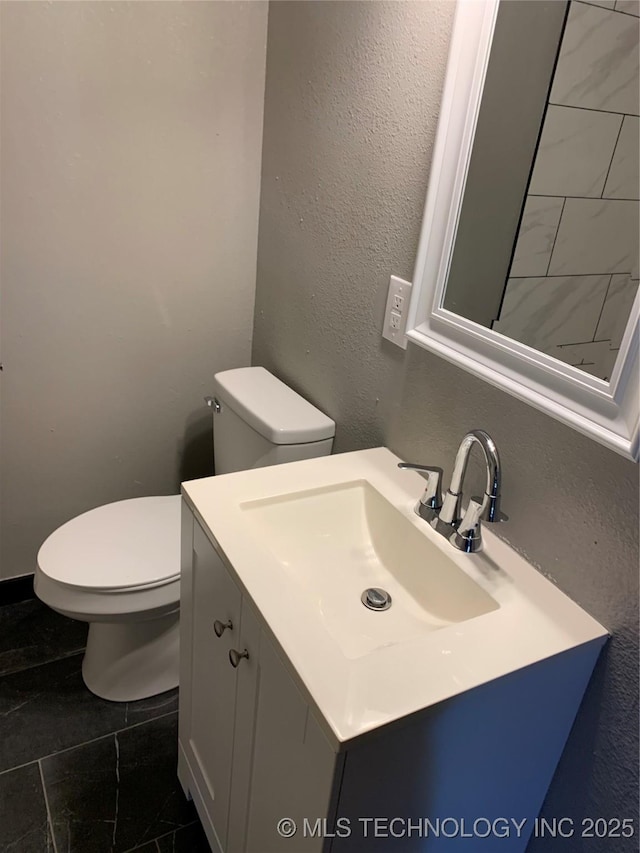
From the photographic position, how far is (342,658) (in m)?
0.81

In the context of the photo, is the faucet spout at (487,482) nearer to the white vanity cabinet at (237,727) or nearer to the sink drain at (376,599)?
the sink drain at (376,599)

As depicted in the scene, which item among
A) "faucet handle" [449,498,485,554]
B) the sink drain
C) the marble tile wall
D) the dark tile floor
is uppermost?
the marble tile wall

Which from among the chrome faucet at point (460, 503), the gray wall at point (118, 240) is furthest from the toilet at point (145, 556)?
the chrome faucet at point (460, 503)

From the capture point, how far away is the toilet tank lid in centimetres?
148

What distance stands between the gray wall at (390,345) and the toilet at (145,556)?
0.38ft

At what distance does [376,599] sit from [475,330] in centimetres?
49

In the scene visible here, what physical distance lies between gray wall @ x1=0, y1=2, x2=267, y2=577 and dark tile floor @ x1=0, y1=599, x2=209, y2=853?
0.36 m

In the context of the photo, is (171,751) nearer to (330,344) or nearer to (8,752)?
(8,752)

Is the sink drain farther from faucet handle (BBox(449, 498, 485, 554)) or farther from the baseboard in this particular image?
the baseboard

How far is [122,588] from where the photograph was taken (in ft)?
4.81

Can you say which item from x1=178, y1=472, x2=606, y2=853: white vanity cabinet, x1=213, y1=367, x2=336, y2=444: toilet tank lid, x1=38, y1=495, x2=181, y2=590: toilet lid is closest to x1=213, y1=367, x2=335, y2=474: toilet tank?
x1=213, y1=367, x2=336, y2=444: toilet tank lid

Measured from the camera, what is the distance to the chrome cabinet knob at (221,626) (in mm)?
1016

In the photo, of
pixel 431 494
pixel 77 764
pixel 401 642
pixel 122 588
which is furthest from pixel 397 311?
pixel 77 764

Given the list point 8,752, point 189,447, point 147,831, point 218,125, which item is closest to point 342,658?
point 147,831
